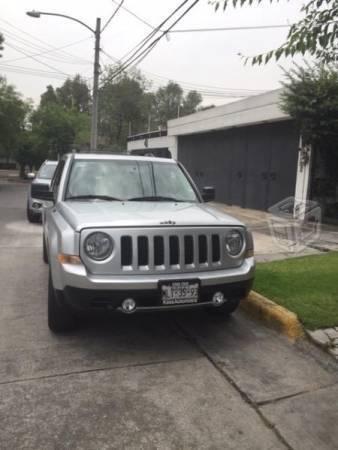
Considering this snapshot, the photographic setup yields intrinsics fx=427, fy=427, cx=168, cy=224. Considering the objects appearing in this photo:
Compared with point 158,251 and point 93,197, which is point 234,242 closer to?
point 158,251

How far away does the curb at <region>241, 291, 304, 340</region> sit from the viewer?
4258 mm

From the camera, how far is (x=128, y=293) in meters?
3.47

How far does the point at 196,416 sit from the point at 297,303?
2317 millimetres

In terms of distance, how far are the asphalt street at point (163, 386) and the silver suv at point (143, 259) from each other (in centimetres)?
37

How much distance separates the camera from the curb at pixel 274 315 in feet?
14.0

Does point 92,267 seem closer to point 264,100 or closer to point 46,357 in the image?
point 46,357

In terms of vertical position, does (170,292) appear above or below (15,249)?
above

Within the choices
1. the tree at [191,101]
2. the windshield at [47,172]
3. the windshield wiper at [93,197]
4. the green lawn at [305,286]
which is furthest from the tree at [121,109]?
the windshield wiper at [93,197]

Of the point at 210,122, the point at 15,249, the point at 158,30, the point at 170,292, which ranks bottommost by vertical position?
the point at 15,249

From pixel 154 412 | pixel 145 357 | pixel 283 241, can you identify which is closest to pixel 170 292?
pixel 145 357

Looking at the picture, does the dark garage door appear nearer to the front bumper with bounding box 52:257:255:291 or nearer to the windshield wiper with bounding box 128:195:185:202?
the windshield wiper with bounding box 128:195:185:202

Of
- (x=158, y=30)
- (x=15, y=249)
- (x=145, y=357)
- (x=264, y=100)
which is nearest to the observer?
(x=145, y=357)

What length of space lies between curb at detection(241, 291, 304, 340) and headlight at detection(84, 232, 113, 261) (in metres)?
2.00

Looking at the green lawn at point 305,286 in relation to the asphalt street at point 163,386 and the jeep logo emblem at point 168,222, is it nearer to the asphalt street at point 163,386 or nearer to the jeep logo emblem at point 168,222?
the asphalt street at point 163,386
